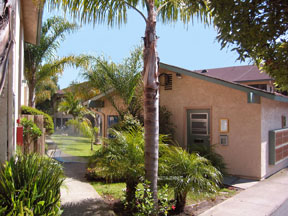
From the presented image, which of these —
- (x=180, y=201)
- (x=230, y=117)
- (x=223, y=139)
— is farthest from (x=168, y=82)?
(x=180, y=201)

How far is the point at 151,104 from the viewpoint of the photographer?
5512mm

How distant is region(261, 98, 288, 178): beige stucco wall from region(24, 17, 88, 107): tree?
9.88 meters

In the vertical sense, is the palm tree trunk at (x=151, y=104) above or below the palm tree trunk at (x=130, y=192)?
above

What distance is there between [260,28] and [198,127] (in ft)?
24.0

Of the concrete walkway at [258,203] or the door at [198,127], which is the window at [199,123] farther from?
the concrete walkway at [258,203]

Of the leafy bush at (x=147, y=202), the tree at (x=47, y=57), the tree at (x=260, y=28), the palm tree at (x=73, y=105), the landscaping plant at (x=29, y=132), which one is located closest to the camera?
the tree at (x=260, y=28)

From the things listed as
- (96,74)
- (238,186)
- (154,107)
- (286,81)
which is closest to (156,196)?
(154,107)

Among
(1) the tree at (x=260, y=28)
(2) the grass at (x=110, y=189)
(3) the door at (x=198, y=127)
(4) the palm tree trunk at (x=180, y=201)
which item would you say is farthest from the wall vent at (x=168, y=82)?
(1) the tree at (x=260, y=28)

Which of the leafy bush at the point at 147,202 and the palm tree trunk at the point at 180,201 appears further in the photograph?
the palm tree trunk at the point at 180,201

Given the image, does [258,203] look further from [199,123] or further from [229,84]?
[199,123]

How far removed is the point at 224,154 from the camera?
10.0 m

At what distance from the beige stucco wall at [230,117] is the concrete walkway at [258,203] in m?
1.08

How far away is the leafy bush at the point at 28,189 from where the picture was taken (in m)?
3.47

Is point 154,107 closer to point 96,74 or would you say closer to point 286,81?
point 286,81
